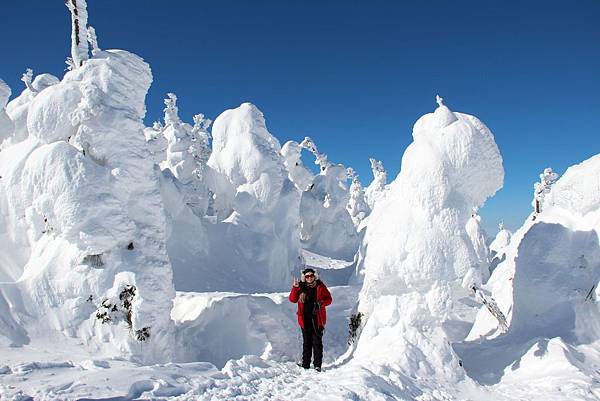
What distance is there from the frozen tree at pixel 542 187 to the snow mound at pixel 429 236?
6.41 m

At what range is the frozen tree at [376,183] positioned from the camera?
44000mm

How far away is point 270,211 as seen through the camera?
22.9 meters

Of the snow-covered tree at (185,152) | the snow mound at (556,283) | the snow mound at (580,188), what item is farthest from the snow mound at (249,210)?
the snow mound at (580,188)

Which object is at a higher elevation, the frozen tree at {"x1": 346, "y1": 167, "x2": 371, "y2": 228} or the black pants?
the frozen tree at {"x1": 346, "y1": 167, "x2": 371, "y2": 228}

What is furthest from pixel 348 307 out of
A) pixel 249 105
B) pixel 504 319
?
pixel 249 105

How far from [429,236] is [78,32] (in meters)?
10.2

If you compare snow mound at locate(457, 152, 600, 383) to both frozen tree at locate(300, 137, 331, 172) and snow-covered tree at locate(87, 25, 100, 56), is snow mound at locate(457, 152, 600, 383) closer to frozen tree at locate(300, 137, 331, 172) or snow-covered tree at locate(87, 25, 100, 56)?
snow-covered tree at locate(87, 25, 100, 56)

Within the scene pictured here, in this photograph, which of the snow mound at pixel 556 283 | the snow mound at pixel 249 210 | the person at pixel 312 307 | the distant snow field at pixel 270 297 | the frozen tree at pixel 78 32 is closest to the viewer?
the person at pixel 312 307

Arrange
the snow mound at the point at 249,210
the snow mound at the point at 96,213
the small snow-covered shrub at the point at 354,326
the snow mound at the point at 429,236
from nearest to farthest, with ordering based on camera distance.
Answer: the snow mound at the point at 96,213 < the snow mound at the point at 429,236 < the small snow-covered shrub at the point at 354,326 < the snow mound at the point at 249,210

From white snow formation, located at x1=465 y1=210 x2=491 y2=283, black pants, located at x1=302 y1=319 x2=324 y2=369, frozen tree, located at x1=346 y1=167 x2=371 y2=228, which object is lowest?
black pants, located at x1=302 y1=319 x2=324 y2=369

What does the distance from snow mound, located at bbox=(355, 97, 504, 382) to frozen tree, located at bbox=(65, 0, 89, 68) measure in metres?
8.70

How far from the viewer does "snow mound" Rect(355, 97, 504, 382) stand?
30.7ft

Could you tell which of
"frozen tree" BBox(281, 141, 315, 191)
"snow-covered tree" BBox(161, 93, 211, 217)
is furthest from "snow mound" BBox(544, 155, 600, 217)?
"frozen tree" BBox(281, 141, 315, 191)

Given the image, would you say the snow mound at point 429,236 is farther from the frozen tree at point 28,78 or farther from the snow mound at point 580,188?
the frozen tree at point 28,78
